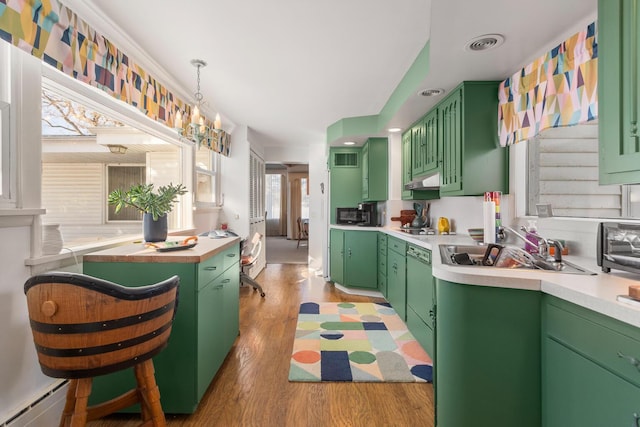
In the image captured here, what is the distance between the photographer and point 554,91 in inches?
72.1

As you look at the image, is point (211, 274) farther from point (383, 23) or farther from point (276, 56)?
point (383, 23)

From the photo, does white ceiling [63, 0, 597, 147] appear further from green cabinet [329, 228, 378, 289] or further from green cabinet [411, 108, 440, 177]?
green cabinet [329, 228, 378, 289]

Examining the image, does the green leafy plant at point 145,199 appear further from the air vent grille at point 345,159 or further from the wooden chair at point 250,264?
the air vent grille at point 345,159

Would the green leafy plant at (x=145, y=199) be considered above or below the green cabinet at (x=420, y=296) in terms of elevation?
above

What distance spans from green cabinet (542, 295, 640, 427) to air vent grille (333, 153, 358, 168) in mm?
3891

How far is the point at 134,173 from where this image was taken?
276 centimetres

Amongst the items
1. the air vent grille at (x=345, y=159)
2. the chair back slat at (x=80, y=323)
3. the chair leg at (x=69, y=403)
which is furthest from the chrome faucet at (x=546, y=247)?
the air vent grille at (x=345, y=159)

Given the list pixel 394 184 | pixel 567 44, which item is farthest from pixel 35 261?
pixel 394 184

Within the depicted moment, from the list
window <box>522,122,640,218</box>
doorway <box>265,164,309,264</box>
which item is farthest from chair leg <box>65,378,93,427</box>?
doorway <box>265,164,309,264</box>

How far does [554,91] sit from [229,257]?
2.40 meters

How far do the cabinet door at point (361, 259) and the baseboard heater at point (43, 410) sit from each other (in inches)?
124

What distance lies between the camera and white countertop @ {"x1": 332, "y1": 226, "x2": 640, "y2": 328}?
0.92 meters

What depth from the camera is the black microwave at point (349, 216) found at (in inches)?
184

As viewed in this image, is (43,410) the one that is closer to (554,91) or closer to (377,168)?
(554,91)
